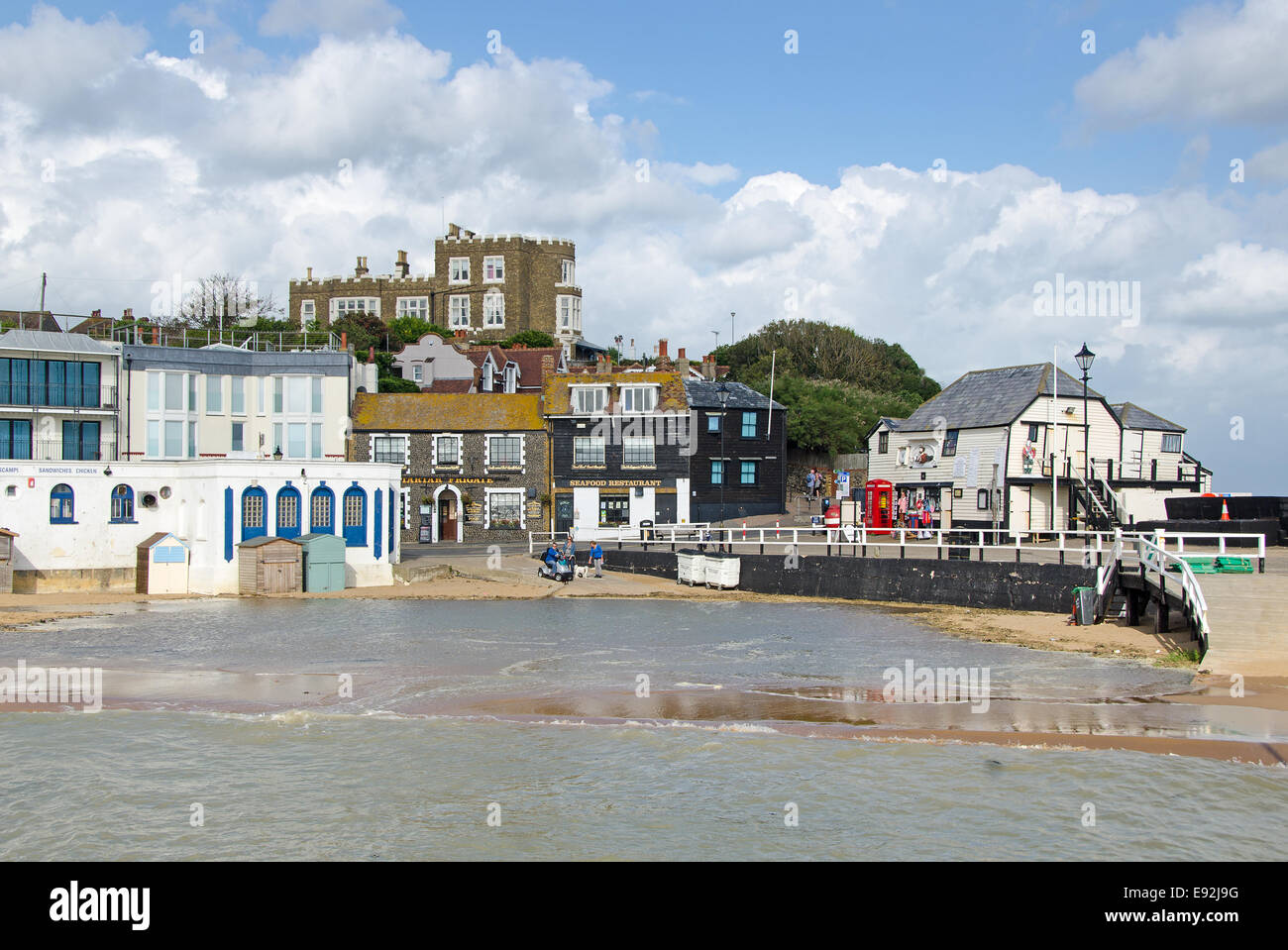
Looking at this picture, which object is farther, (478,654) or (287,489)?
(287,489)

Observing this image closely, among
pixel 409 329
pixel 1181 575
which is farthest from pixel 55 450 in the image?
pixel 1181 575

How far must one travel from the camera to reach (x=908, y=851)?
44.6 feet

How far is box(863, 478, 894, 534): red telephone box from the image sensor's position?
49.5m

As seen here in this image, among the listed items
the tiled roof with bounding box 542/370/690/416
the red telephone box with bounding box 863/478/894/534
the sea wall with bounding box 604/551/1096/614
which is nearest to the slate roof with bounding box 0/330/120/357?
the tiled roof with bounding box 542/370/690/416

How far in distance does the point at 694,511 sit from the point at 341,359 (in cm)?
1978

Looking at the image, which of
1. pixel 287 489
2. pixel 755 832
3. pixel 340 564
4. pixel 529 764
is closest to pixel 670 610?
pixel 340 564

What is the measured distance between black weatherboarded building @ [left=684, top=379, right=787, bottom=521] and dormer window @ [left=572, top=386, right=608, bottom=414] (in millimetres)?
4609

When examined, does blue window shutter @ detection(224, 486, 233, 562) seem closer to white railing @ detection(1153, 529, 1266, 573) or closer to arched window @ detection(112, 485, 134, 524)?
arched window @ detection(112, 485, 134, 524)

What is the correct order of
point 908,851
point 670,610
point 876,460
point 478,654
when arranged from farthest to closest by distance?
point 876,460 → point 670,610 → point 478,654 → point 908,851

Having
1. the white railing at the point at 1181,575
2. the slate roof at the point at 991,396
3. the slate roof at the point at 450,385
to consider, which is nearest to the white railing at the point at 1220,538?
the white railing at the point at 1181,575

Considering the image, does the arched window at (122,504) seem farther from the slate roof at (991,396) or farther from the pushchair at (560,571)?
the slate roof at (991,396)

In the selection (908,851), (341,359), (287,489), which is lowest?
(908,851)
